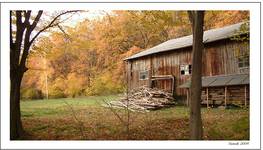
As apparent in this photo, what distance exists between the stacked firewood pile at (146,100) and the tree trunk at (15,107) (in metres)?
3.61

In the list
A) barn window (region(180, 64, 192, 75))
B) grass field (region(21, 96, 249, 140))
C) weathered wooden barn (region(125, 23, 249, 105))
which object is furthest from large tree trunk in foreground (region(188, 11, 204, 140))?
barn window (region(180, 64, 192, 75))

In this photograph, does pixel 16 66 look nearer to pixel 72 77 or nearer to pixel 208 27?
pixel 72 77

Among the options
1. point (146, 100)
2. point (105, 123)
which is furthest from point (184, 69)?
point (105, 123)

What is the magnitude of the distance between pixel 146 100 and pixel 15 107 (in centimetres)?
547

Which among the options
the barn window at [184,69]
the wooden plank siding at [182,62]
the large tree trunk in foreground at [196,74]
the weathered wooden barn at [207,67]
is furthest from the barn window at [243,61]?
the large tree trunk in foreground at [196,74]

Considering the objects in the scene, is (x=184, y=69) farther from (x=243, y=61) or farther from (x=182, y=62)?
(x=243, y=61)

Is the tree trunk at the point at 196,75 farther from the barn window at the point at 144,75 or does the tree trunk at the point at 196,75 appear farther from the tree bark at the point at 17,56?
the barn window at the point at 144,75

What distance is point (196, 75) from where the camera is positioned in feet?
20.6

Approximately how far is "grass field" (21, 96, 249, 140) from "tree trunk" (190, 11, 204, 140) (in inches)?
23.9

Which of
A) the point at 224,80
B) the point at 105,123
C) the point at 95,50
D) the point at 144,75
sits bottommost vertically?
the point at 105,123

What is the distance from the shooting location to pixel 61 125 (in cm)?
786

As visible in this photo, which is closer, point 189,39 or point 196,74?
point 196,74

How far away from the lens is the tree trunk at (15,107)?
6957 millimetres
